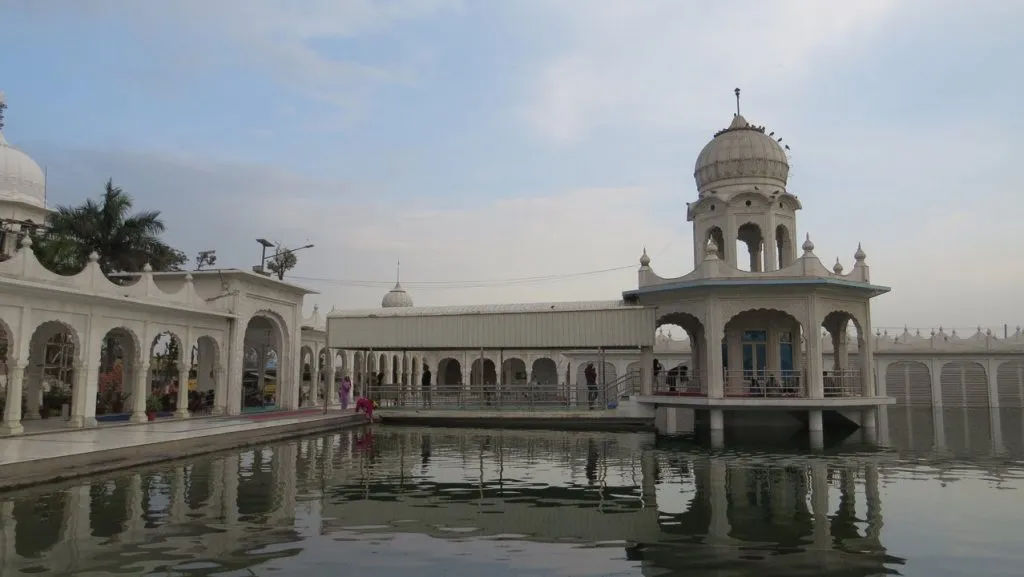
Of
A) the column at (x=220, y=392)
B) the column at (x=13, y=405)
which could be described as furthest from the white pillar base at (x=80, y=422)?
the column at (x=220, y=392)

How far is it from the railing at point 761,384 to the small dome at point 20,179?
3553 cm

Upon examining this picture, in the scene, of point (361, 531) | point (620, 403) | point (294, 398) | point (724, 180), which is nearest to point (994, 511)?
point (361, 531)

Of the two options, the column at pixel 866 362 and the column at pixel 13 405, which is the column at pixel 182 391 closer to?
the column at pixel 13 405

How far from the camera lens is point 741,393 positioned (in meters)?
22.6

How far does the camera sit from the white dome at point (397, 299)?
50.5 meters

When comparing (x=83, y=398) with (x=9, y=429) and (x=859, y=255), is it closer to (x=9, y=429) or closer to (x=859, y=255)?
(x=9, y=429)

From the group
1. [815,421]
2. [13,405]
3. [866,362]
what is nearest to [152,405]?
[13,405]

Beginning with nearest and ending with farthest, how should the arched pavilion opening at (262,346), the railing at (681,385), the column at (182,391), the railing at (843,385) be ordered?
the railing at (843,385)
the column at (182,391)
the railing at (681,385)
the arched pavilion opening at (262,346)

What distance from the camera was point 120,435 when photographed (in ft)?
56.0

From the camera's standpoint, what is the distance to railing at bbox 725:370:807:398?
22.0 m

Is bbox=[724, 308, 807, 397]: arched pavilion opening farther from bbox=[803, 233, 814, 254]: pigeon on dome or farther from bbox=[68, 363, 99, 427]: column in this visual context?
bbox=[68, 363, 99, 427]: column

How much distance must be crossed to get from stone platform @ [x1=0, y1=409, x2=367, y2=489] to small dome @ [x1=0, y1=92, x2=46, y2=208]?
75.4 ft

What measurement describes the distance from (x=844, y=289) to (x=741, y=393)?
444 cm

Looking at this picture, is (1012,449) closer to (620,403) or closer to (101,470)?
(620,403)
